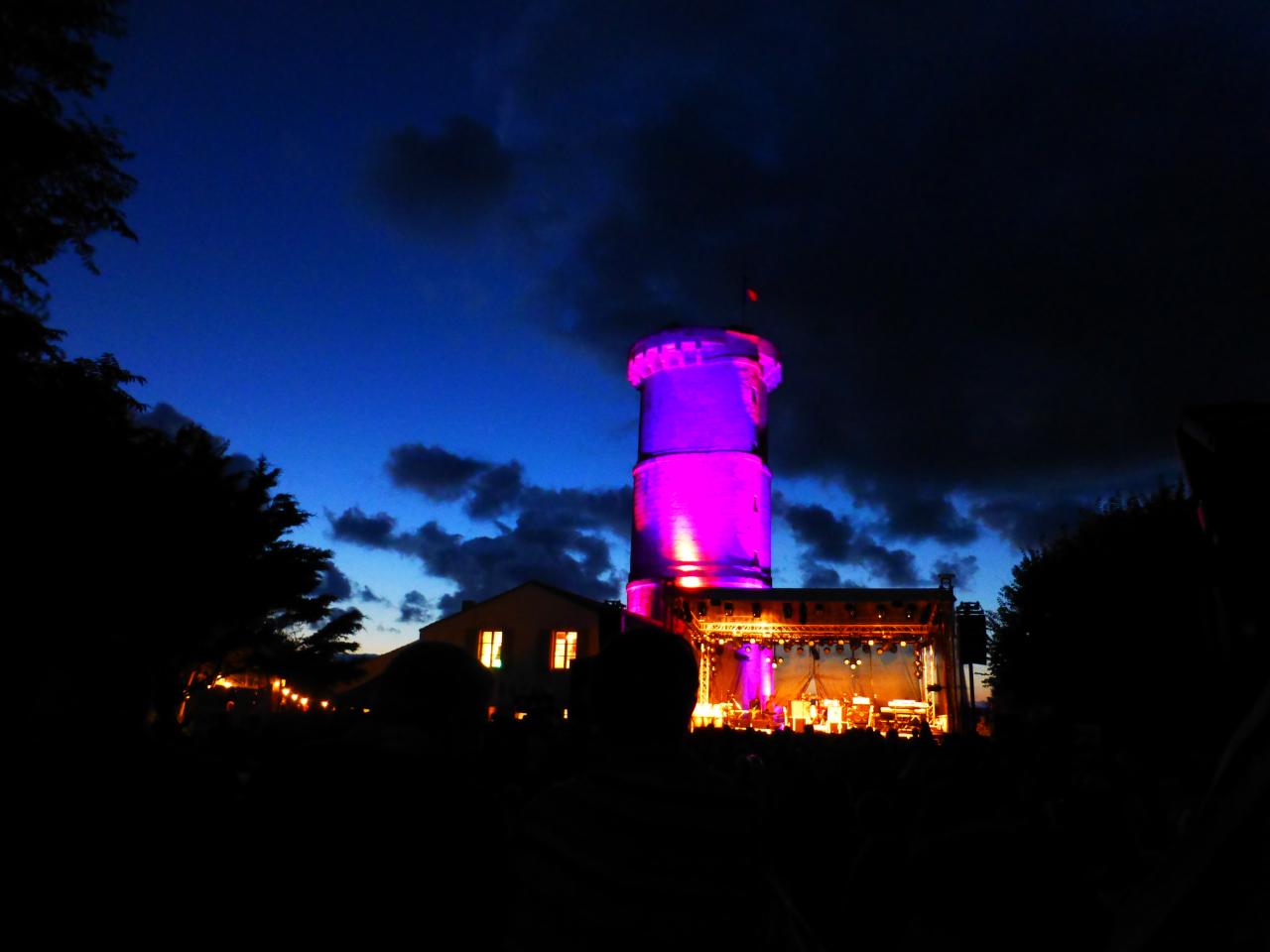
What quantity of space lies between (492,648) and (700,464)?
12.3m

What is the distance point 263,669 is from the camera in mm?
32812

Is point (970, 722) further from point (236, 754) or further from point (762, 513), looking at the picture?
point (762, 513)

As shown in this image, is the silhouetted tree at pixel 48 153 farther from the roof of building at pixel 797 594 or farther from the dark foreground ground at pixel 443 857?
the roof of building at pixel 797 594

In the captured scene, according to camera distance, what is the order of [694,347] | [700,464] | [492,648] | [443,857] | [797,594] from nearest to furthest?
[443,857] → [797,594] → [492,648] → [700,464] → [694,347]

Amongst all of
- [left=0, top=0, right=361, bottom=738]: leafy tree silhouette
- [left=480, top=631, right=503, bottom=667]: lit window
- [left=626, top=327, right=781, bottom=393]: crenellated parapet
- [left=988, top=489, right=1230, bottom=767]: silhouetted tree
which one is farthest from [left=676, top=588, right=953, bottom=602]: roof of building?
[left=626, top=327, right=781, bottom=393]: crenellated parapet

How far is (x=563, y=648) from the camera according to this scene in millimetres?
32375

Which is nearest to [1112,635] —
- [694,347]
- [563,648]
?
[563,648]

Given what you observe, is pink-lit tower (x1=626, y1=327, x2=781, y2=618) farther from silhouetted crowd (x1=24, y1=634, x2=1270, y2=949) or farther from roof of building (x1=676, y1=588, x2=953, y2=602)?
silhouetted crowd (x1=24, y1=634, x2=1270, y2=949)

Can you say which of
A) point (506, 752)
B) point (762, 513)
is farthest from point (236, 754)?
point (762, 513)

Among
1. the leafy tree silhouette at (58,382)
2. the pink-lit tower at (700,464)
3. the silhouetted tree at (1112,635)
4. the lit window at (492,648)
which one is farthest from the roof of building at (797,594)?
the leafy tree silhouette at (58,382)

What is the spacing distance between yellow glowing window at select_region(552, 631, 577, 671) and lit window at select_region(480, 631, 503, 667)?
7.26 ft

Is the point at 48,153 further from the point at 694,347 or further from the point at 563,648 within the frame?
the point at 694,347

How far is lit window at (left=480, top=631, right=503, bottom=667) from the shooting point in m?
32.3

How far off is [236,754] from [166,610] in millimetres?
10289
